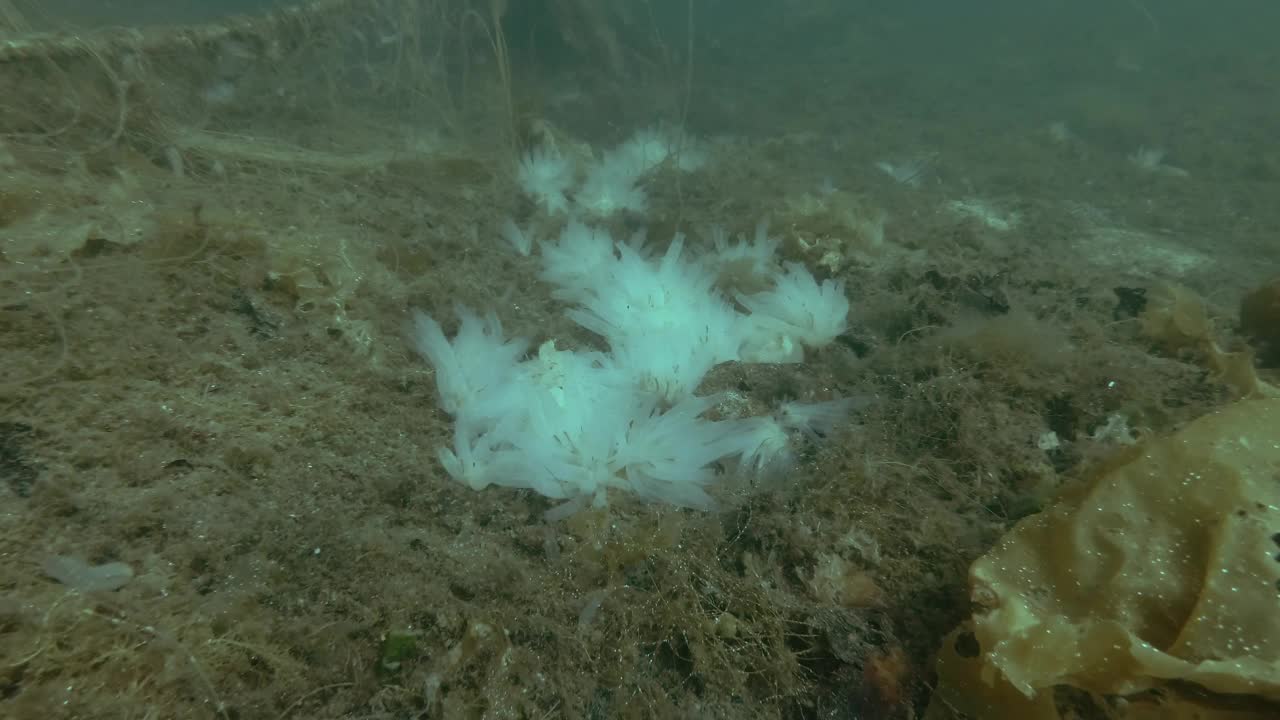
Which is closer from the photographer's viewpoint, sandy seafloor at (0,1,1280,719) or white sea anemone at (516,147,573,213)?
sandy seafloor at (0,1,1280,719)

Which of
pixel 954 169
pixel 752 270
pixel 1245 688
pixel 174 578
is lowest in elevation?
pixel 954 169

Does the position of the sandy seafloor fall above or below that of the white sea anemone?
above

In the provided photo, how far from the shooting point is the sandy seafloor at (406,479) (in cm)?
175

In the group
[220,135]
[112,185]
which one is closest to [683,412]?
[112,185]

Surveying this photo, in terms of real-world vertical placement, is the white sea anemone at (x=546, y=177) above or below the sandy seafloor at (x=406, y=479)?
below

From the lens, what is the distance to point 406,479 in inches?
93.7

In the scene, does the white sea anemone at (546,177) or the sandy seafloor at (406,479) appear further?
the white sea anemone at (546,177)

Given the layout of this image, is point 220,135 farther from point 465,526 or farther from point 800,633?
point 800,633

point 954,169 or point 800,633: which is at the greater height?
point 800,633

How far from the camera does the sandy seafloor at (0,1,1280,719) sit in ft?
5.73

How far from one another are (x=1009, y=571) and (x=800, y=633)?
698mm

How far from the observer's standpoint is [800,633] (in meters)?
1.90

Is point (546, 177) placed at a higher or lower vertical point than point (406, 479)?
lower

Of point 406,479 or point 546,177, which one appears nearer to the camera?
point 406,479
